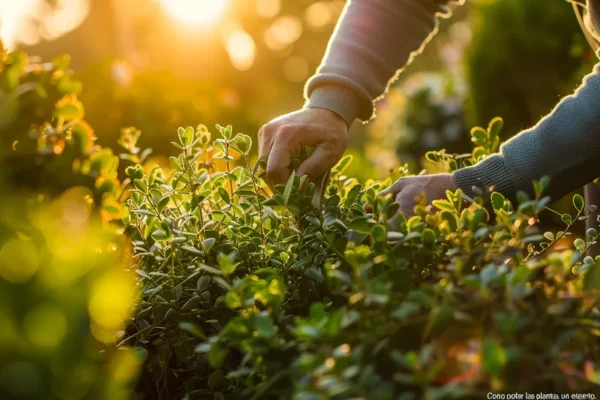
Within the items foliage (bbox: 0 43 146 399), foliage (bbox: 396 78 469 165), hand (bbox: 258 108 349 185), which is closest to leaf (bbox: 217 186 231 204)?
hand (bbox: 258 108 349 185)

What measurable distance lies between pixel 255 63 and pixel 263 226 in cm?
2674

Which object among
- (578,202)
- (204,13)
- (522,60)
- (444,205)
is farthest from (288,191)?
(204,13)

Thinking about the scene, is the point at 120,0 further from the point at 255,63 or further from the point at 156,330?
the point at 255,63

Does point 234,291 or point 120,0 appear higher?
point 120,0

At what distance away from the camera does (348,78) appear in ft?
6.48

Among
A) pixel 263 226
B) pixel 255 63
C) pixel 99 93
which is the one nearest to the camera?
pixel 263 226

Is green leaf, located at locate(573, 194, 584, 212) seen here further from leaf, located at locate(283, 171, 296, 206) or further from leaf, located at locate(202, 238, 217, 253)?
leaf, located at locate(202, 238, 217, 253)

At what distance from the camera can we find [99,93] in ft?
12.0

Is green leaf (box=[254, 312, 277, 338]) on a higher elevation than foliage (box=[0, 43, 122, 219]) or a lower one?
lower

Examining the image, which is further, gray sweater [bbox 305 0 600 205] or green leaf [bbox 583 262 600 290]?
gray sweater [bbox 305 0 600 205]

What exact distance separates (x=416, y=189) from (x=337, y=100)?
0.47m

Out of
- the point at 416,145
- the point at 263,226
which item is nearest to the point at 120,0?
the point at 416,145

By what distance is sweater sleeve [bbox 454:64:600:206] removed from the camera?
167 cm

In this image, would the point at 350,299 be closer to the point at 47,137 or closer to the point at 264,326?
the point at 264,326
